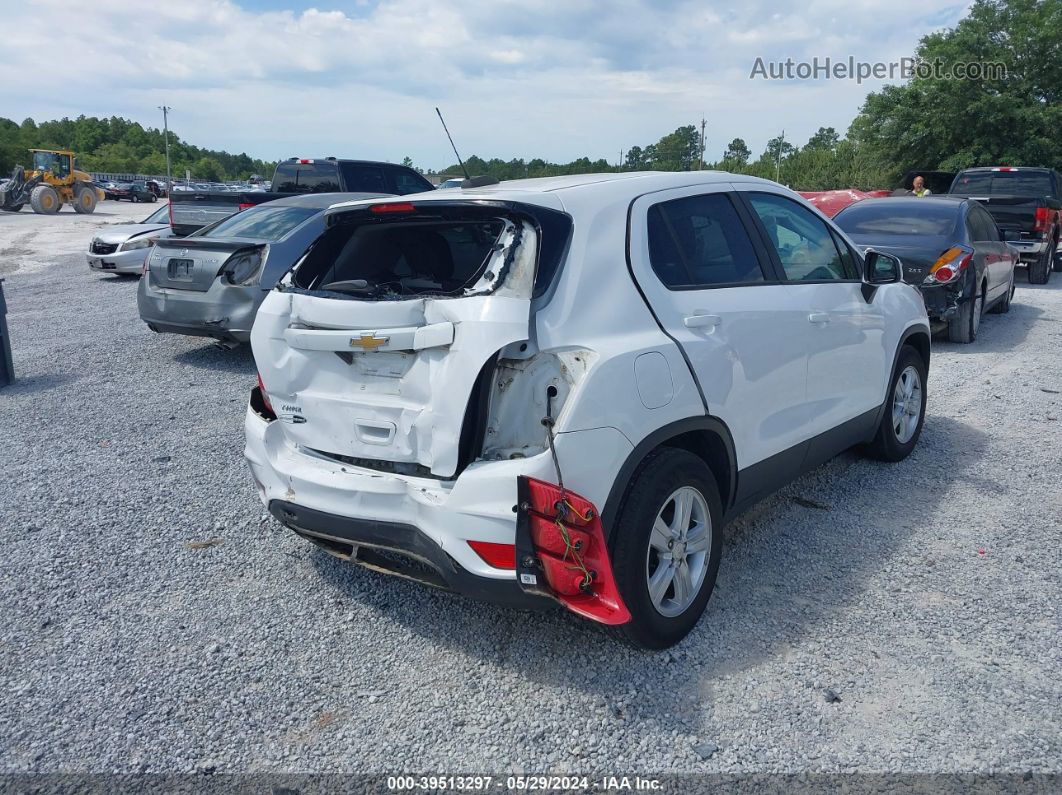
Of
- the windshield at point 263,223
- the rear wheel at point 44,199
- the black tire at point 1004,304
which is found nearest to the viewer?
the windshield at point 263,223

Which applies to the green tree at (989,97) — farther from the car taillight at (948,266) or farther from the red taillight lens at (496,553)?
the red taillight lens at (496,553)

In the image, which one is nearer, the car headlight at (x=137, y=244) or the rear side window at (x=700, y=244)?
the rear side window at (x=700, y=244)

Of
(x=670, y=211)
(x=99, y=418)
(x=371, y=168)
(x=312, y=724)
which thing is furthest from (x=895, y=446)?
(x=371, y=168)

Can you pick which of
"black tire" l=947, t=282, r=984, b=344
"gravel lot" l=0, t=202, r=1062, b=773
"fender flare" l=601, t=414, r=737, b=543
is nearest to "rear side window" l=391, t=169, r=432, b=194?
"black tire" l=947, t=282, r=984, b=344

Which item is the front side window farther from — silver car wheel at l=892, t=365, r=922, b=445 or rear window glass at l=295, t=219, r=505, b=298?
rear window glass at l=295, t=219, r=505, b=298

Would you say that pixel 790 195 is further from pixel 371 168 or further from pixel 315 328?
pixel 371 168

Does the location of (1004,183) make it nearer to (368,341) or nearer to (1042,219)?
(1042,219)

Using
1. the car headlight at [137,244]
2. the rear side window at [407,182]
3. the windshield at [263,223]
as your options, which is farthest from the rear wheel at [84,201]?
the windshield at [263,223]

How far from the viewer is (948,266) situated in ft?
29.7

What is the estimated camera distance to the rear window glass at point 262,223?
8.40 meters

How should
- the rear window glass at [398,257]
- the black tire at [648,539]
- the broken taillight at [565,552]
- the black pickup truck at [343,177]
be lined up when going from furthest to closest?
the black pickup truck at [343,177] < the rear window glass at [398,257] < the black tire at [648,539] < the broken taillight at [565,552]

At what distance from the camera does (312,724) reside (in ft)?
9.86

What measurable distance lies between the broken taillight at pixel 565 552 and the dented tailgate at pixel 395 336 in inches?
14.5

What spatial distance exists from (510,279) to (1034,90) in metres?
30.5
